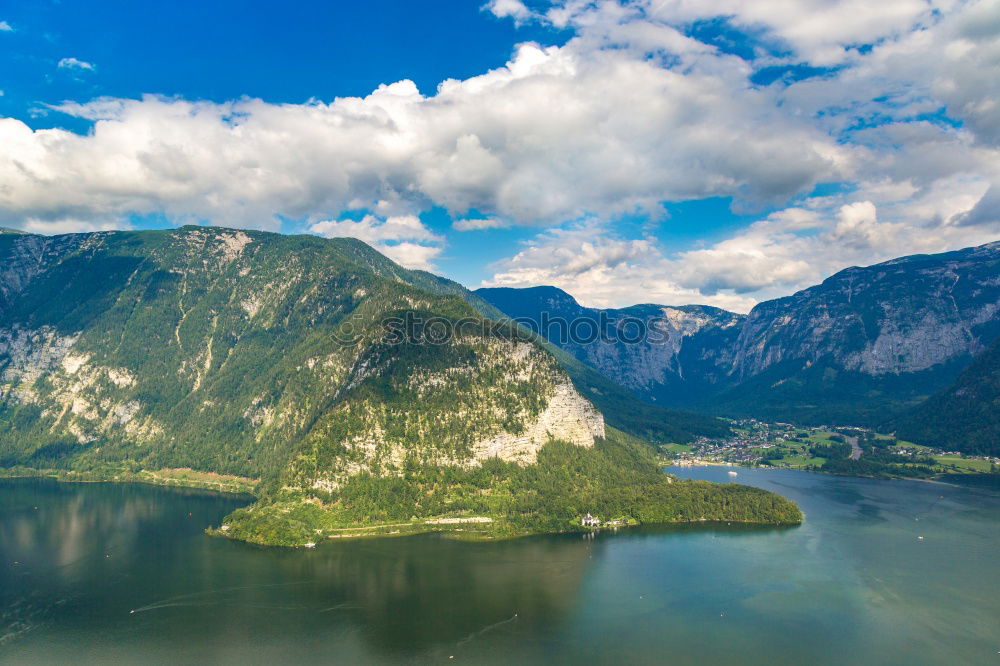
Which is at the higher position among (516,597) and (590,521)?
(590,521)

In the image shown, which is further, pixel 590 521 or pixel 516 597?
pixel 590 521

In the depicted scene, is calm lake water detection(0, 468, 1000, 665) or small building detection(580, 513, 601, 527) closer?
calm lake water detection(0, 468, 1000, 665)

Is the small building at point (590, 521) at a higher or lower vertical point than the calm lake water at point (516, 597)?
higher

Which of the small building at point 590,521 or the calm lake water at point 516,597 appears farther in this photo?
the small building at point 590,521

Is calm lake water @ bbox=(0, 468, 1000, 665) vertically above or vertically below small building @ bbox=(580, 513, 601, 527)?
below
